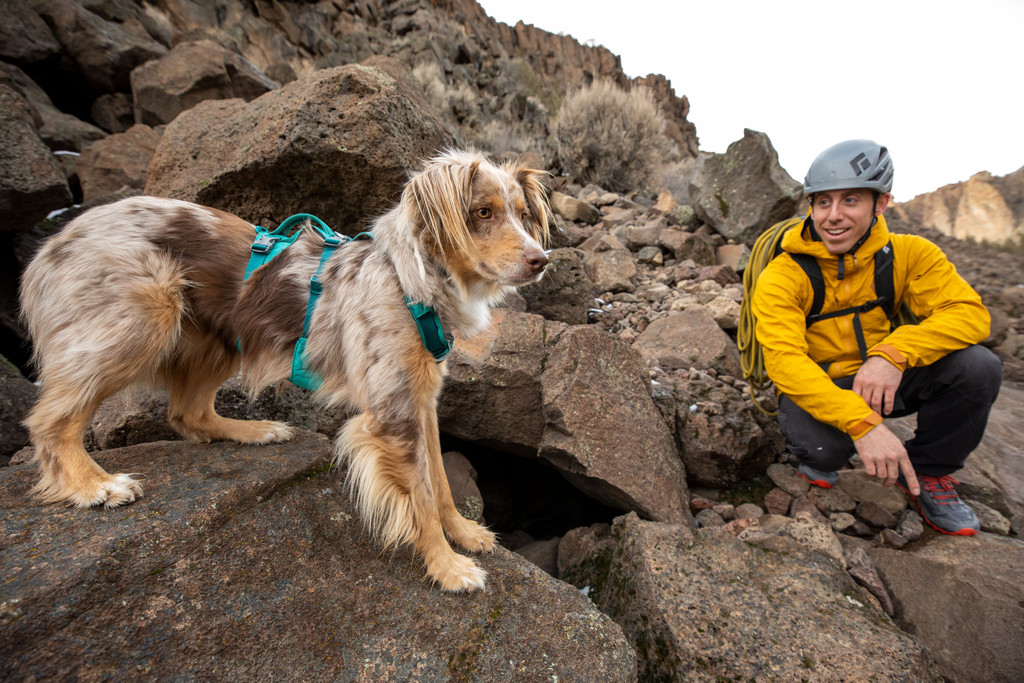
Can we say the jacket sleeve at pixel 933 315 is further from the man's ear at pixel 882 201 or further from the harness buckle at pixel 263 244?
the harness buckle at pixel 263 244

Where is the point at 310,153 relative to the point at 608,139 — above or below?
below

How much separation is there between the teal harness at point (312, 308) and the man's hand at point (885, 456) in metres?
2.43

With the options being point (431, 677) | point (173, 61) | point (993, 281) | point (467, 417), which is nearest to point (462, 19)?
point (173, 61)

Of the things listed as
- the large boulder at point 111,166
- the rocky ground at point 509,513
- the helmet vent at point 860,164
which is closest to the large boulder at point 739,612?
the rocky ground at point 509,513

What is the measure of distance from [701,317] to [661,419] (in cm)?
168

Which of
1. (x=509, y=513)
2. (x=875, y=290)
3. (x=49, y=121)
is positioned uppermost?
(x=49, y=121)

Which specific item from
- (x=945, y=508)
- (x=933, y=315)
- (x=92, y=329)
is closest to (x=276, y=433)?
(x=92, y=329)

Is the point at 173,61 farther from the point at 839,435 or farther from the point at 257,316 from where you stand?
the point at 839,435

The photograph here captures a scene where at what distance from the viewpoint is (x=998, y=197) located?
931cm

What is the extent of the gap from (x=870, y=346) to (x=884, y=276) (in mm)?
473

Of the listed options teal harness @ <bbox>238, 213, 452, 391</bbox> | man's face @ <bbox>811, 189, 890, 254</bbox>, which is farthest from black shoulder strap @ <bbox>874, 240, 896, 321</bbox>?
teal harness @ <bbox>238, 213, 452, 391</bbox>

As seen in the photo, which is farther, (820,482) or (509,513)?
(509,513)

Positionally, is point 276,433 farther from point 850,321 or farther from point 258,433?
point 850,321

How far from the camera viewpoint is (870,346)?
→ 308cm
